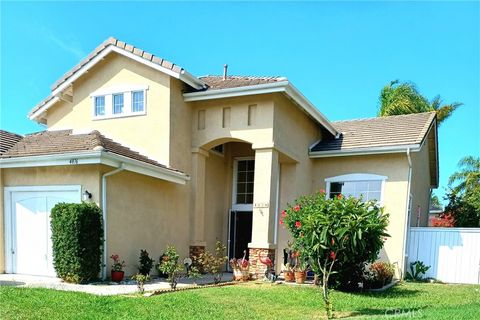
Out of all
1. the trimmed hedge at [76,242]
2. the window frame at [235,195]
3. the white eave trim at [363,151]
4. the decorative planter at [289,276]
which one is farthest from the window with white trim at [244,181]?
the trimmed hedge at [76,242]

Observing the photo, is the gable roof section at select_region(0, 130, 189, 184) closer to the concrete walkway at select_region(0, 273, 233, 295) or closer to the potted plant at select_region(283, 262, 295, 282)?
the concrete walkway at select_region(0, 273, 233, 295)

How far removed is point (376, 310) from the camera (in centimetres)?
784

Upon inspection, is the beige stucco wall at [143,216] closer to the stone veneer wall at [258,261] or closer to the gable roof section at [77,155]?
the gable roof section at [77,155]

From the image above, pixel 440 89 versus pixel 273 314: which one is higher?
pixel 440 89

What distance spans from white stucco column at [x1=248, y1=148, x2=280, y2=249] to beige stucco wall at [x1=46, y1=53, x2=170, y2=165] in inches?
130

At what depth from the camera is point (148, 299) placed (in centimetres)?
823

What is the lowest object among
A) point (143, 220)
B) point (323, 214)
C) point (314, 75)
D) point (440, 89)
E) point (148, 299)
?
point (148, 299)

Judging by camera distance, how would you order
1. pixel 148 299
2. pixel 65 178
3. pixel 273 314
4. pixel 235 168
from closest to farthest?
1. pixel 273 314
2. pixel 148 299
3. pixel 65 178
4. pixel 235 168

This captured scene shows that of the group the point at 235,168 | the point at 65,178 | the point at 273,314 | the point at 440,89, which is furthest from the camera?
the point at 440,89

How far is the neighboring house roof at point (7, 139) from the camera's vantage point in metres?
12.5

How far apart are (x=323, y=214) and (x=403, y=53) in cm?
900

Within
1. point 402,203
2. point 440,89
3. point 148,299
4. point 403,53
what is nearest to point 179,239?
point 148,299

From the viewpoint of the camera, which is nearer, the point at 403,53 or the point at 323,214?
the point at 323,214

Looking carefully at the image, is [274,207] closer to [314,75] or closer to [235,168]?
[235,168]
